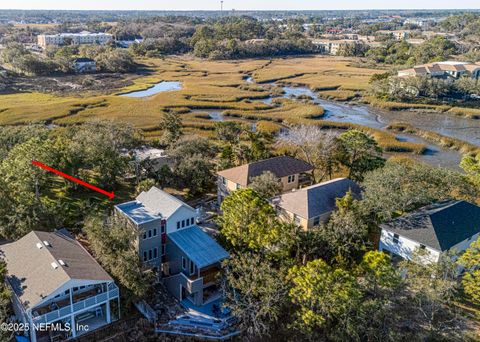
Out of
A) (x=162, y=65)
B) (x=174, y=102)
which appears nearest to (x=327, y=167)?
(x=174, y=102)

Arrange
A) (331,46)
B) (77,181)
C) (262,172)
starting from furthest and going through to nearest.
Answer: (331,46), (77,181), (262,172)

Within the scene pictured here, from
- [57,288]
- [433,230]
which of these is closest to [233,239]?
[57,288]

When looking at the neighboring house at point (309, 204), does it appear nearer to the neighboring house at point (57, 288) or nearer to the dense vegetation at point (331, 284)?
the dense vegetation at point (331, 284)

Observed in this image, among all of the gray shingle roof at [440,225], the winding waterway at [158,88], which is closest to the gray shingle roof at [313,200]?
the gray shingle roof at [440,225]

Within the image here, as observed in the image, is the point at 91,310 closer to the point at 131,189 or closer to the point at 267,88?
the point at 131,189

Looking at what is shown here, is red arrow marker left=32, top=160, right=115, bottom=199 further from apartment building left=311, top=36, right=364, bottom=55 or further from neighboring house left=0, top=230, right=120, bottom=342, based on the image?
apartment building left=311, top=36, right=364, bottom=55

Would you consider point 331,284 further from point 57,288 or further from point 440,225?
point 57,288
